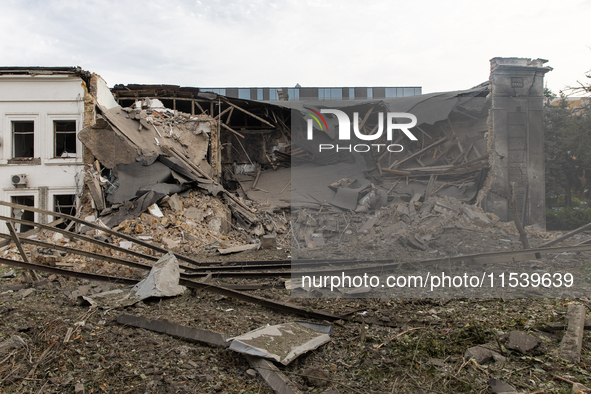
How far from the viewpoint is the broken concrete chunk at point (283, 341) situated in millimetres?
3543

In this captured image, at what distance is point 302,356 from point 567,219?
60.3ft

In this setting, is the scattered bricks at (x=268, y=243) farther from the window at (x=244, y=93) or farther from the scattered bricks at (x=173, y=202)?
the window at (x=244, y=93)

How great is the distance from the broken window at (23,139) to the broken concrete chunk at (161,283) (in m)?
11.9

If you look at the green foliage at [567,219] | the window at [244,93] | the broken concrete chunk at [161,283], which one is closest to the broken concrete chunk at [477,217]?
the green foliage at [567,219]

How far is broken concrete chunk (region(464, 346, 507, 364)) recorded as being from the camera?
3455 millimetres

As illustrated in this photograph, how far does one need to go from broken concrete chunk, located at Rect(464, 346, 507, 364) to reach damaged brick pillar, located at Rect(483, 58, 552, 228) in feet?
41.7


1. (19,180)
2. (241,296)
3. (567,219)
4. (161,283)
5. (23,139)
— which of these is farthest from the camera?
(567,219)

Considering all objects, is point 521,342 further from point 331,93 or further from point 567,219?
point 331,93

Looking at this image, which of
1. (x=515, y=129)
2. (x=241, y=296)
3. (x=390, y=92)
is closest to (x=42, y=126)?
(x=241, y=296)

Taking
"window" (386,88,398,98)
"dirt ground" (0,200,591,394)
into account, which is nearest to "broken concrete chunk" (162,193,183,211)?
"dirt ground" (0,200,591,394)

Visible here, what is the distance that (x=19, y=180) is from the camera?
13.7m

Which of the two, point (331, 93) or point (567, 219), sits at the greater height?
point (331, 93)

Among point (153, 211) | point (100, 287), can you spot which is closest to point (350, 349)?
point (100, 287)

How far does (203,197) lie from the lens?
1349 cm
